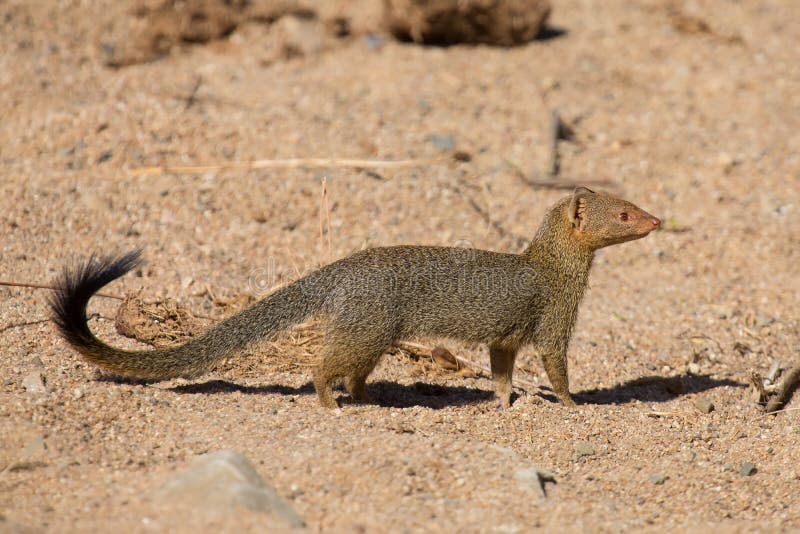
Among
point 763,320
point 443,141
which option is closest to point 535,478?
point 763,320

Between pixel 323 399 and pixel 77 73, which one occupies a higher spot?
pixel 77 73

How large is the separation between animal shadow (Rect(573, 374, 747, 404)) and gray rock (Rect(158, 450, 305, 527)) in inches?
91.0

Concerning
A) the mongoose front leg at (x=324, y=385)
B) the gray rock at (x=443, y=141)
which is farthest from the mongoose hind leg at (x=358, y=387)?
the gray rock at (x=443, y=141)

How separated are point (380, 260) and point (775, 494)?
2029 mm

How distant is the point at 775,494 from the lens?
3820mm

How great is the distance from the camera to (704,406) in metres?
4.75

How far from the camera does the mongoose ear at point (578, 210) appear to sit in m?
4.70

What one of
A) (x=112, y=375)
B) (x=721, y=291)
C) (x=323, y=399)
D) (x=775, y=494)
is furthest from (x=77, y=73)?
(x=775, y=494)

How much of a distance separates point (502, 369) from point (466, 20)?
4.84m

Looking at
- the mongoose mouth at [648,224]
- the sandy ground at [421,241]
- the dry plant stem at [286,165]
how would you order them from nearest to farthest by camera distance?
the sandy ground at [421,241] → the mongoose mouth at [648,224] → the dry plant stem at [286,165]

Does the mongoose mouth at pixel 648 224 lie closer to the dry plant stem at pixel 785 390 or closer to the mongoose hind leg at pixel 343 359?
the dry plant stem at pixel 785 390

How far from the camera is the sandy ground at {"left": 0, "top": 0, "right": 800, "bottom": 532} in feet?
11.4

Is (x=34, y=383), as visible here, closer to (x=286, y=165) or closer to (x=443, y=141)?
(x=286, y=165)

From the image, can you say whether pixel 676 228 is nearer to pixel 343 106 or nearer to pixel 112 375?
pixel 343 106
